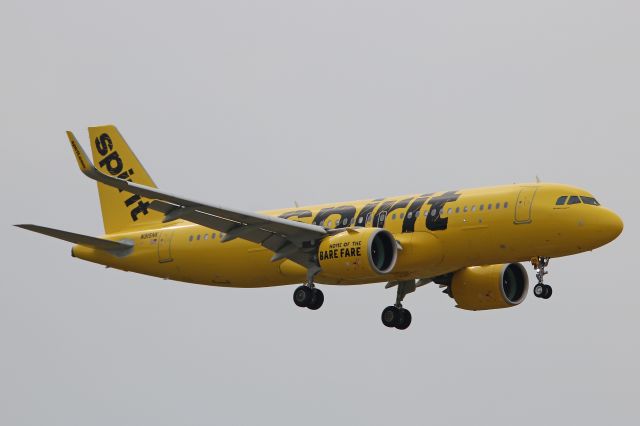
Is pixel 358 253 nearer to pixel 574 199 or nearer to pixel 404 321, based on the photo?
Result: pixel 404 321

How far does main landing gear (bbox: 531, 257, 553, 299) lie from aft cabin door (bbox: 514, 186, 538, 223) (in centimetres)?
161

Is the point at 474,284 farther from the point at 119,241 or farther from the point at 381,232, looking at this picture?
the point at 119,241

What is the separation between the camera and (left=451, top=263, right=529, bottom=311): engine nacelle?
2292 inches

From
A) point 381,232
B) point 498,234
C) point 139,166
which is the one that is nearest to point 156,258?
point 139,166

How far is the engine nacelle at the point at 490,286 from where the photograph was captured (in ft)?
191

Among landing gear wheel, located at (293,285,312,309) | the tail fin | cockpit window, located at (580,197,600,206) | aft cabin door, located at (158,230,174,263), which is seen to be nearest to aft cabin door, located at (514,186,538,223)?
cockpit window, located at (580,197,600,206)

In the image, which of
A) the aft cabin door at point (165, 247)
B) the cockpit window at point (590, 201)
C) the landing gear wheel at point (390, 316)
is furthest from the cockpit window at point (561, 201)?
the aft cabin door at point (165, 247)

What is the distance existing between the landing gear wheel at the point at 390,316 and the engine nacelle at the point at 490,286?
7.67ft

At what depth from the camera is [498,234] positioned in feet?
172

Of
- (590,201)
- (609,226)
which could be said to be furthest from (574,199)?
(609,226)

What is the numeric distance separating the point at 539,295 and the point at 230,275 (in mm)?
12621

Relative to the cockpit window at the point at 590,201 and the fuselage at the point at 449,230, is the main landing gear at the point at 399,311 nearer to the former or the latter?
the fuselage at the point at 449,230

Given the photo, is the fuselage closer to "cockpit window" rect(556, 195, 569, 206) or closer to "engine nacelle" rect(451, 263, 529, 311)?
"cockpit window" rect(556, 195, 569, 206)

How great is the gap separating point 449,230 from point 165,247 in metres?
12.8
